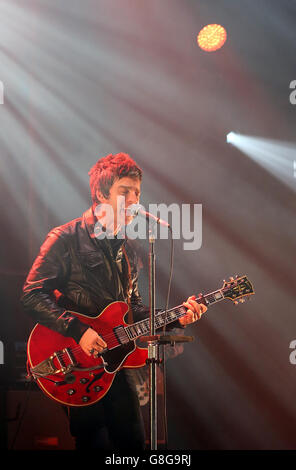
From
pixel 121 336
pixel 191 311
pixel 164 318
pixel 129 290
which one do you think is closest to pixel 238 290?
pixel 191 311

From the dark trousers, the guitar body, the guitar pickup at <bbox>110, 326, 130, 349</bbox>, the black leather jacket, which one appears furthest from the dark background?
the dark trousers

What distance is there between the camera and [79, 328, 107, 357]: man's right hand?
111 inches

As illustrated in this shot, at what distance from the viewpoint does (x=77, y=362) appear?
2812 millimetres

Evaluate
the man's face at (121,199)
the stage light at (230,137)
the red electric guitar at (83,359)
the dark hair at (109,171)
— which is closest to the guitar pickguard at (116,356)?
the red electric guitar at (83,359)

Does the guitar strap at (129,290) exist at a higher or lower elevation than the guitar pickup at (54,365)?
higher

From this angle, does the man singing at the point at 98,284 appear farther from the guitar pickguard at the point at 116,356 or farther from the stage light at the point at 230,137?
the stage light at the point at 230,137

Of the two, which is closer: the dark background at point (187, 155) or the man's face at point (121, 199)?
the man's face at point (121, 199)

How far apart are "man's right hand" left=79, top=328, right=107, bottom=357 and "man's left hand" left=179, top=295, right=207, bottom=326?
0.59 meters

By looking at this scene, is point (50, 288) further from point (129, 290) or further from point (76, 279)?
point (129, 290)

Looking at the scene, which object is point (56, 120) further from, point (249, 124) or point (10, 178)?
point (249, 124)

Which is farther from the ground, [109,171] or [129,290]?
[109,171]

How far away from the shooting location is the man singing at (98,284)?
288cm

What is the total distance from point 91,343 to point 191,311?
742 mm

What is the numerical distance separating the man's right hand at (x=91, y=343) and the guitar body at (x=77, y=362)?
0.03 meters
